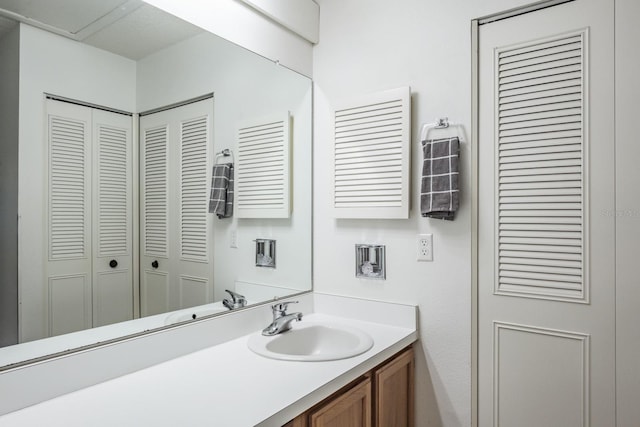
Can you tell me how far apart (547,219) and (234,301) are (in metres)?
1.28

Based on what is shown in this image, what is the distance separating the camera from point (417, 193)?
5.70ft

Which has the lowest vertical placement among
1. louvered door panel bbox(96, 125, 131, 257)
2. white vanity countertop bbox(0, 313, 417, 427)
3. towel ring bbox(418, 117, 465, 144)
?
white vanity countertop bbox(0, 313, 417, 427)

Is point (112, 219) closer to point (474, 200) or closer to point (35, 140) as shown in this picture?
point (35, 140)

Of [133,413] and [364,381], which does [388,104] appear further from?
[133,413]

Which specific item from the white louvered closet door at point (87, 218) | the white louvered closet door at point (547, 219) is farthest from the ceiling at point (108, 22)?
the white louvered closet door at point (547, 219)

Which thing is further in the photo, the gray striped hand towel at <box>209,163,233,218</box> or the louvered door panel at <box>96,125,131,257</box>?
the gray striped hand towel at <box>209,163,233,218</box>

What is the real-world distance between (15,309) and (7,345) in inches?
3.6

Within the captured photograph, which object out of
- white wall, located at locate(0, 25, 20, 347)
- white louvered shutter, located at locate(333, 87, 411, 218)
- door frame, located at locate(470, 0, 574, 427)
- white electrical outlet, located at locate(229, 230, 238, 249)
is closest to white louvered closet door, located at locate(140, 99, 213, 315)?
white electrical outlet, located at locate(229, 230, 238, 249)

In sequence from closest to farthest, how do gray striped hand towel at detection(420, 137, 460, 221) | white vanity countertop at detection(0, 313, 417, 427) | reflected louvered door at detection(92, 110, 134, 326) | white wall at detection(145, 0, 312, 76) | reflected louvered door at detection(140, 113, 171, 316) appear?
1. white vanity countertop at detection(0, 313, 417, 427)
2. reflected louvered door at detection(92, 110, 134, 326)
3. reflected louvered door at detection(140, 113, 171, 316)
4. white wall at detection(145, 0, 312, 76)
5. gray striped hand towel at detection(420, 137, 460, 221)

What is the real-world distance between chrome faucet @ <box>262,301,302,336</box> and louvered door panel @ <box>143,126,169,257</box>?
546 millimetres

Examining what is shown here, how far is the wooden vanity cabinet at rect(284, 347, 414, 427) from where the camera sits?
47.2 inches

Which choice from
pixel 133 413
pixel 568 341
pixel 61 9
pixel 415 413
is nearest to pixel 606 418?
pixel 568 341

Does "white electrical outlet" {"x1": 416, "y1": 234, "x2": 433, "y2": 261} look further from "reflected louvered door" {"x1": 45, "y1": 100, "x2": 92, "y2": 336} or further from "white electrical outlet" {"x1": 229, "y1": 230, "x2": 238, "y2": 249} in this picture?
"reflected louvered door" {"x1": 45, "y1": 100, "x2": 92, "y2": 336}

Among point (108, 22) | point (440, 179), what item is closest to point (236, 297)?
point (440, 179)
